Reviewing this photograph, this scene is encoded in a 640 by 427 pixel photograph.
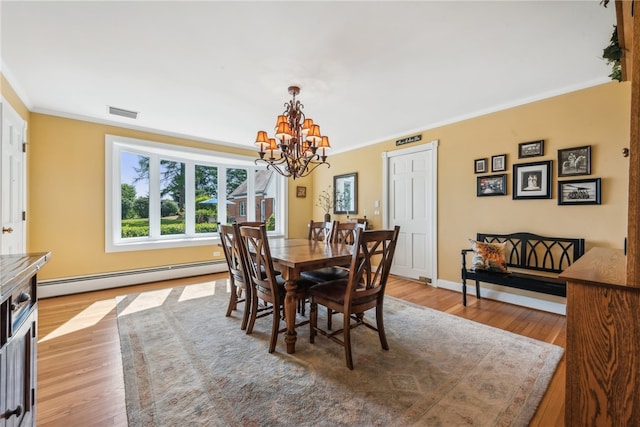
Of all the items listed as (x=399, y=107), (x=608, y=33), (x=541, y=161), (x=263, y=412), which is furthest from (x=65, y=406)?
(x=541, y=161)

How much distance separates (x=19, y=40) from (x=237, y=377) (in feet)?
9.73

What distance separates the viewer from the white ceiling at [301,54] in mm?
1758

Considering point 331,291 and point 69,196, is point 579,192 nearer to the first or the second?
point 331,291

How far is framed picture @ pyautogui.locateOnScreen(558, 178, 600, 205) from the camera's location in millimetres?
2645

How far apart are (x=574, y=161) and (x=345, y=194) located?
11.0 feet

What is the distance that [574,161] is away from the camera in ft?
9.06

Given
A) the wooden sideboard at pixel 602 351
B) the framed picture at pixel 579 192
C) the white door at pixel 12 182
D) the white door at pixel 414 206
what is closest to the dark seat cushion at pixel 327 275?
the wooden sideboard at pixel 602 351

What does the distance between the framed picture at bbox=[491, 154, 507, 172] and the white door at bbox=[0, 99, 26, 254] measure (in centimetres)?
498

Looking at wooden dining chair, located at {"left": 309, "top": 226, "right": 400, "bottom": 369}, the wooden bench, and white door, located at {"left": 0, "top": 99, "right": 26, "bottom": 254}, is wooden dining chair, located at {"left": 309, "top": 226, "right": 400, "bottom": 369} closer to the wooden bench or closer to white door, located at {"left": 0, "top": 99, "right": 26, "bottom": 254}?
the wooden bench

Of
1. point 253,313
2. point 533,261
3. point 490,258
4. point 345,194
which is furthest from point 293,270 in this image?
point 345,194

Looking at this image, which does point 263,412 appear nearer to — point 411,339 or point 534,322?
point 411,339

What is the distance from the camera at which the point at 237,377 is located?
Answer: 1.76 m

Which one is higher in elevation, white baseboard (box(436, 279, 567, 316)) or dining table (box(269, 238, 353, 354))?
dining table (box(269, 238, 353, 354))

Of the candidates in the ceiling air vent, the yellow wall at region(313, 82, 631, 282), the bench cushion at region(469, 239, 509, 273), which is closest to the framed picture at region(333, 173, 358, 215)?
the yellow wall at region(313, 82, 631, 282)
